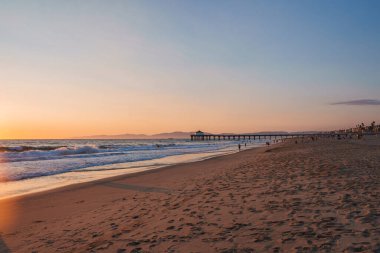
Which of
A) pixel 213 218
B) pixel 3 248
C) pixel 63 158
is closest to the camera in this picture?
pixel 3 248

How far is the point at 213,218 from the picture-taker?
267 inches

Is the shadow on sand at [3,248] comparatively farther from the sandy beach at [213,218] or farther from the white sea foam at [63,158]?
the white sea foam at [63,158]

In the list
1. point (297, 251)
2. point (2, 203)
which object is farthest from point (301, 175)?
point (2, 203)

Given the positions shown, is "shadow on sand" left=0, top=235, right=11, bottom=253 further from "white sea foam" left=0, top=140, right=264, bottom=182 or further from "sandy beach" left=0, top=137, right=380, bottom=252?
"white sea foam" left=0, top=140, right=264, bottom=182

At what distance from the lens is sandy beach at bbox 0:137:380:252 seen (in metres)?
5.21

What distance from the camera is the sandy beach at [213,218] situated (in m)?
5.21

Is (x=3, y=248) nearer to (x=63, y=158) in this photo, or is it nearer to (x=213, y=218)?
(x=213, y=218)

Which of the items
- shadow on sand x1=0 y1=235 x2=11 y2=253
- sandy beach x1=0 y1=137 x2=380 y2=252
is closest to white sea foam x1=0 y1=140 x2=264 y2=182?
sandy beach x1=0 y1=137 x2=380 y2=252

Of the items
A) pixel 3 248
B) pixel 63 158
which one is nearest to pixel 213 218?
pixel 3 248

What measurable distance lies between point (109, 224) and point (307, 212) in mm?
4278

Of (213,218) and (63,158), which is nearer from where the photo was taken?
(213,218)

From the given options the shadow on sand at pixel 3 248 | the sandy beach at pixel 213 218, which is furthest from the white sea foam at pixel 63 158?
the shadow on sand at pixel 3 248

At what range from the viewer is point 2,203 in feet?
34.9

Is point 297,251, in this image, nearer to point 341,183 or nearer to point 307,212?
point 307,212
